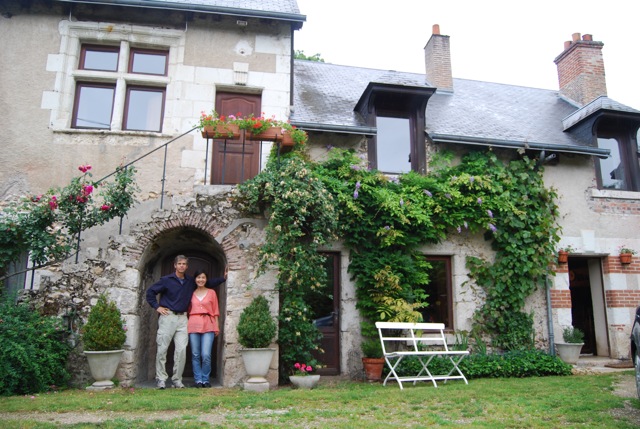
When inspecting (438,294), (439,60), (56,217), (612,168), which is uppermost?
(439,60)

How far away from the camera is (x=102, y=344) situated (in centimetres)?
620

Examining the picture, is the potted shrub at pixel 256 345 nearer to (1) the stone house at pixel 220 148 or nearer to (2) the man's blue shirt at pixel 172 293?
(1) the stone house at pixel 220 148

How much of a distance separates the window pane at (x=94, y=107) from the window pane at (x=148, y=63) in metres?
0.59

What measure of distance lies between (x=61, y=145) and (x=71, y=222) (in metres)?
1.75

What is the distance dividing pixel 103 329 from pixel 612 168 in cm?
971

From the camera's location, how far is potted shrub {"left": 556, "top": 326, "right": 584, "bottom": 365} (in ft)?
27.6

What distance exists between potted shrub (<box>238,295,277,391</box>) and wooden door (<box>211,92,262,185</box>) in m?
2.67

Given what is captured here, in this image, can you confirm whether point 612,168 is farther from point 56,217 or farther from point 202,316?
point 56,217

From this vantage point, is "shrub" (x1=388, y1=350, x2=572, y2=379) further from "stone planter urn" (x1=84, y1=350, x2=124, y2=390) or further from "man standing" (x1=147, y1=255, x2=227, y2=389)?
"stone planter urn" (x1=84, y1=350, x2=124, y2=390)

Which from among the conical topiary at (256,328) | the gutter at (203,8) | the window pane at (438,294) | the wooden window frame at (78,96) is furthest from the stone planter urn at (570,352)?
the wooden window frame at (78,96)

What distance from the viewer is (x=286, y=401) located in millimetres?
5270

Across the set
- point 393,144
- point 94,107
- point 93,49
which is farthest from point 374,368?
point 93,49

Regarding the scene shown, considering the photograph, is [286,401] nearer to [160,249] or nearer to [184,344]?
[184,344]

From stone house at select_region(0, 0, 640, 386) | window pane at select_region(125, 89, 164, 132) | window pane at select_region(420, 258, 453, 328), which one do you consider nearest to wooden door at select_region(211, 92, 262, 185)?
stone house at select_region(0, 0, 640, 386)
